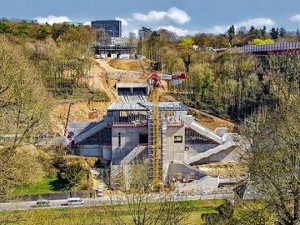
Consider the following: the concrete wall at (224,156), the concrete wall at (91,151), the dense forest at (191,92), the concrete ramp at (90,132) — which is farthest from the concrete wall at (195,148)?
the concrete ramp at (90,132)

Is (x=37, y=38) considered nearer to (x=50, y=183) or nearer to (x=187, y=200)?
(x=50, y=183)

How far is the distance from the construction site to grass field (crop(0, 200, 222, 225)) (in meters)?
4.17

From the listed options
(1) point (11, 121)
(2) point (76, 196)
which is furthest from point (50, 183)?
(1) point (11, 121)

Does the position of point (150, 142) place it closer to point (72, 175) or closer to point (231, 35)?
point (72, 175)

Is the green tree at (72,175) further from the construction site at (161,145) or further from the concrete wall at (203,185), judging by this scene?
the concrete wall at (203,185)

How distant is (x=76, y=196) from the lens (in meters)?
27.4

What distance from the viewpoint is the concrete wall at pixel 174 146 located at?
3281 cm

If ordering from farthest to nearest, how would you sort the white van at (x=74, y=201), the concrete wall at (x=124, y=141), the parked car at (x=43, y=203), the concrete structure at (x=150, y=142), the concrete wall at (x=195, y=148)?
the concrete wall at (x=195, y=148), the concrete wall at (x=124, y=141), the concrete structure at (x=150, y=142), the white van at (x=74, y=201), the parked car at (x=43, y=203)

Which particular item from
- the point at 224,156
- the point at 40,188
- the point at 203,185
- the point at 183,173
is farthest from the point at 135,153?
the point at 40,188

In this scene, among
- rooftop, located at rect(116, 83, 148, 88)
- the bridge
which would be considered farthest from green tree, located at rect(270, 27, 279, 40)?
rooftop, located at rect(116, 83, 148, 88)

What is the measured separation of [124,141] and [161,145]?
2.86 m

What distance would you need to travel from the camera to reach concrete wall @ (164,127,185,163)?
32.8 m

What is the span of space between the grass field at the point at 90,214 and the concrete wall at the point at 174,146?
23.0 ft

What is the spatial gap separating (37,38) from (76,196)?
1439 inches
